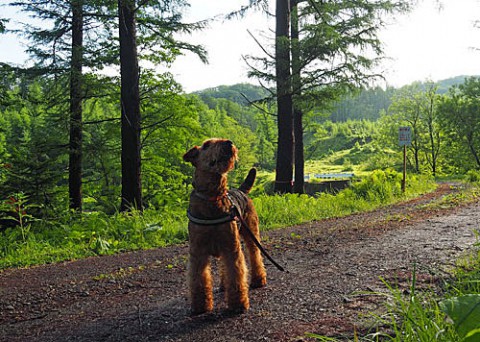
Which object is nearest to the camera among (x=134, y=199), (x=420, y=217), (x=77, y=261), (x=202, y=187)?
(x=202, y=187)

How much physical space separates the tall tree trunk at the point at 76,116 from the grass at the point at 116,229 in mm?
3839

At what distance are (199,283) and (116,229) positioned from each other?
4.36 meters

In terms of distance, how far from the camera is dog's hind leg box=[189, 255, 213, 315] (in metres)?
3.19

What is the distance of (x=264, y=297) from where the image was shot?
3.55 m

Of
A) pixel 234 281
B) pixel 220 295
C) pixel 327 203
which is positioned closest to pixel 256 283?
pixel 220 295

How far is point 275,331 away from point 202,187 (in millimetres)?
1196

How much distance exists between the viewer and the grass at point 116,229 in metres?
6.22

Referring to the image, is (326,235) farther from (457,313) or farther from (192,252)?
(457,313)

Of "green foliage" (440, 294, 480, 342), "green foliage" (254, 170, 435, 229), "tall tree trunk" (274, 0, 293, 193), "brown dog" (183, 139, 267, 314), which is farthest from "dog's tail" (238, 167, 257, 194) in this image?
"tall tree trunk" (274, 0, 293, 193)

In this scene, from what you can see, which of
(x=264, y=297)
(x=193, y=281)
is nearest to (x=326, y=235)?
(x=264, y=297)

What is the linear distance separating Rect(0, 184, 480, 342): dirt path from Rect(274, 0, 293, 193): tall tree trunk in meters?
5.20

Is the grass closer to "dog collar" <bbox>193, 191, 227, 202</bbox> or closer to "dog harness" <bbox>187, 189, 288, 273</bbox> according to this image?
"dog harness" <bbox>187, 189, 288, 273</bbox>

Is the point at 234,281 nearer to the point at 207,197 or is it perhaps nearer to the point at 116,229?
the point at 207,197

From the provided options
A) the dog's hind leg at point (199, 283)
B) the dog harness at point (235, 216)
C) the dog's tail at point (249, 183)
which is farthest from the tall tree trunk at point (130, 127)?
the dog's hind leg at point (199, 283)
